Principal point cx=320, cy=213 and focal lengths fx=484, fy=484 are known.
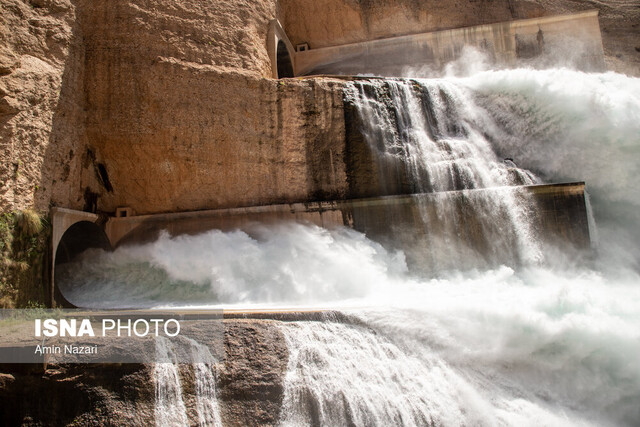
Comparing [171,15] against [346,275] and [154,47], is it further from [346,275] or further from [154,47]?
[346,275]

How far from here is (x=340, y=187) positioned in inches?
436

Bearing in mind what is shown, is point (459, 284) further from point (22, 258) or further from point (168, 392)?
point (22, 258)

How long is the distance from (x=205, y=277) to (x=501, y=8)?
557 inches

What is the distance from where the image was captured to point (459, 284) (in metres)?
9.04

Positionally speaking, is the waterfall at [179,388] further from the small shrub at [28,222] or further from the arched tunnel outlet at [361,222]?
the arched tunnel outlet at [361,222]

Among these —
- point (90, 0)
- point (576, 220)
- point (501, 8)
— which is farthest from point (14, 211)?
point (501, 8)

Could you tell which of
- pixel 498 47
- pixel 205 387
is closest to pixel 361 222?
pixel 205 387

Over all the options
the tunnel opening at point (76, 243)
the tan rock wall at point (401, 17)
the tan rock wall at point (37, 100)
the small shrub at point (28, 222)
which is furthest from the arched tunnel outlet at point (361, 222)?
the tan rock wall at point (401, 17)

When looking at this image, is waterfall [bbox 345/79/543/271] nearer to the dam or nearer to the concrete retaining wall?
the dam

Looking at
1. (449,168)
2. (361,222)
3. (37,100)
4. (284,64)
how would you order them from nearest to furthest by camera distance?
(37,100)
(361,222)
(449,168)
(284,64)

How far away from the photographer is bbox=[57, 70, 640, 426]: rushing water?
5.87 m

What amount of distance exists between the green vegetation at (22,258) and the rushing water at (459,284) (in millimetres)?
1409

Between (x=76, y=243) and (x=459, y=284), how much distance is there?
8.17 metres

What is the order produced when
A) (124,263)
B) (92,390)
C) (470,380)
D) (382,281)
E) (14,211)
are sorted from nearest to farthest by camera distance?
(92,390) < (470,380) < (14,211) < (382,281) < (124,263)
